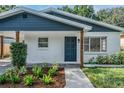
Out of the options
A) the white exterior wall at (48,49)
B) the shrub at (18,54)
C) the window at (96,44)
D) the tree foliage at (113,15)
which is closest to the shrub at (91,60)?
the window at (96,44)

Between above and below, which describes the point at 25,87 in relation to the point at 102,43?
below

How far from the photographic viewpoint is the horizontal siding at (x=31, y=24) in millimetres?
19031

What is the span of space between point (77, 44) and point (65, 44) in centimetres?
93

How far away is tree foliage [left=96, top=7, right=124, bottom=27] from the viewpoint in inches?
2564

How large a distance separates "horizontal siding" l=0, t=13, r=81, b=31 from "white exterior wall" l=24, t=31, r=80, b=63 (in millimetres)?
3704

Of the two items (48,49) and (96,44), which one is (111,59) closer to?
(96,44)

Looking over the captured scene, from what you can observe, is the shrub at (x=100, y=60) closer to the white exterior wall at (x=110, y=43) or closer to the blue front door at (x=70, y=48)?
the white exterior wall at (x=110, y=43)

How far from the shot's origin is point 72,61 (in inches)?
914

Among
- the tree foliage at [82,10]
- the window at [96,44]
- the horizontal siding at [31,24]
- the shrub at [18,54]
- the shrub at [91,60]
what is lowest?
the shrub at [91,60]

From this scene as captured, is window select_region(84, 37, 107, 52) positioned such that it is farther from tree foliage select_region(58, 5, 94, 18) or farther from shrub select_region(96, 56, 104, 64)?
tree foliage select_region(58, 5, 94, 18)

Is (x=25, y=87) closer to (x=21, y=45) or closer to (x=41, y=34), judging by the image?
(x=21, y=45)

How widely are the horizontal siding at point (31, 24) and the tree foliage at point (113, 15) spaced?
44859 millimetres

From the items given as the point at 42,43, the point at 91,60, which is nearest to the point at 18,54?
the point at 42,43
